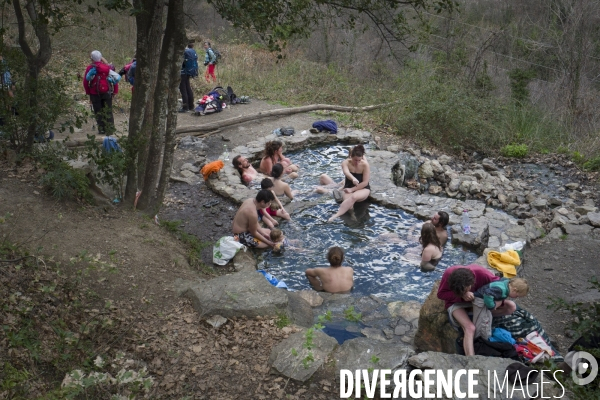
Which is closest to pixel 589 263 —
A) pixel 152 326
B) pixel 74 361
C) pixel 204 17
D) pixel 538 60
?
pixel 152 326

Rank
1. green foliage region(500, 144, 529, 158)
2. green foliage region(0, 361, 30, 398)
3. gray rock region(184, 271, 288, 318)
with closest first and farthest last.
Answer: green foliage region(0, 361, 30, 398) → gray rock region(184, 271, 288, 318) → green foliage region(500, 144, 529, 158)

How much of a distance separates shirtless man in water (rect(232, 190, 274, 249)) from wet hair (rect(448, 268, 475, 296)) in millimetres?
3440

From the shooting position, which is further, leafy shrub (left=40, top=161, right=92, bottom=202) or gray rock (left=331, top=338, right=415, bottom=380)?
leafy shrub (left=40, top=161, right=92, bottom=202)

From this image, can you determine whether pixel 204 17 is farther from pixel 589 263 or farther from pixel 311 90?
pixel 589 263

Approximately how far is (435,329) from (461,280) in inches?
31.0

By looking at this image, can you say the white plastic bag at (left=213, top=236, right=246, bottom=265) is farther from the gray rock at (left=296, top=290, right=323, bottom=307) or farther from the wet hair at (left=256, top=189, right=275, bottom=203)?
the gray rock at (left=296, top=290, right=323, bottom=307)

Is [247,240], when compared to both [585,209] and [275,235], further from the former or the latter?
[585,209]

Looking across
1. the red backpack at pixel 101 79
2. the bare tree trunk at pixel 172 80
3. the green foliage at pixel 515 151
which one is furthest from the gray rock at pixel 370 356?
the green foliage at pixel 515 151

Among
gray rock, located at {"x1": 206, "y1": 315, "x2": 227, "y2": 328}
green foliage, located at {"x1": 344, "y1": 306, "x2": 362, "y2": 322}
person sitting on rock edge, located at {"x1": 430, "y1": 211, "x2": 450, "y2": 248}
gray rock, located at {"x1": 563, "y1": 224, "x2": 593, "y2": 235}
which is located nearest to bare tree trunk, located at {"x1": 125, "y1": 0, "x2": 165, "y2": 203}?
gray rock, located at {"x1": 206, "y1": 315, "x2": 227, "y2": 328}

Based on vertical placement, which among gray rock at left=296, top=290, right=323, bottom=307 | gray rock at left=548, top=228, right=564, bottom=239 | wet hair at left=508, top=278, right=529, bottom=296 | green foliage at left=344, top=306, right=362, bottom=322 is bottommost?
gray rock at left=296, top=290, right=323, bottom=307

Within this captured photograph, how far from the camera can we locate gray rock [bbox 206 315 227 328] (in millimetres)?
4742

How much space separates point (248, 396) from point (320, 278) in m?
2.75

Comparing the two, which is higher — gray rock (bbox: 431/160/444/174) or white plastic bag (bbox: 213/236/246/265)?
gray rock (bbox: 431/160/444/174)

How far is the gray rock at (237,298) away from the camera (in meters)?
4.86
